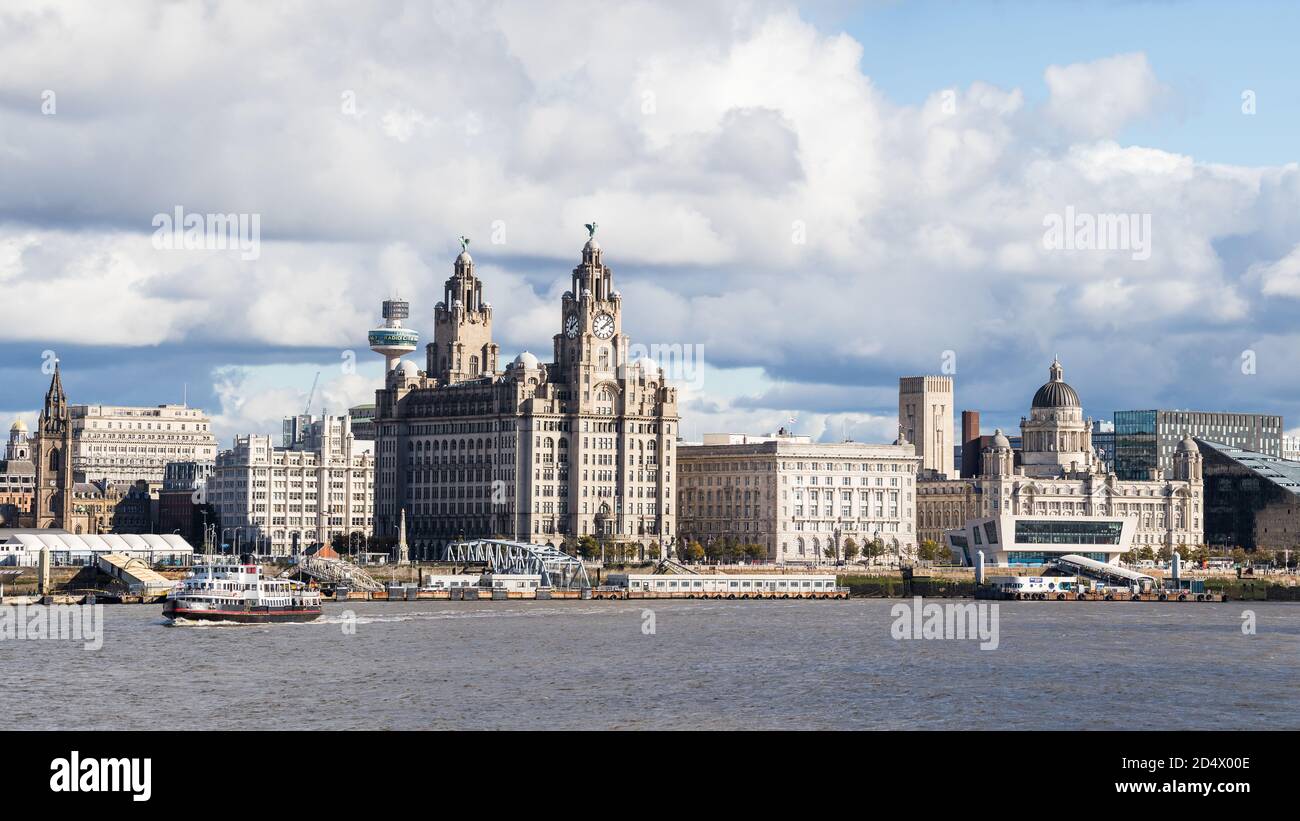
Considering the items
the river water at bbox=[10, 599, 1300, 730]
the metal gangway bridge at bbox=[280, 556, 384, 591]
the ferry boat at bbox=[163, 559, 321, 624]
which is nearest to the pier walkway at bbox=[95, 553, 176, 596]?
the metal gangway bridge at bbox=[280, 556, 384, 591]

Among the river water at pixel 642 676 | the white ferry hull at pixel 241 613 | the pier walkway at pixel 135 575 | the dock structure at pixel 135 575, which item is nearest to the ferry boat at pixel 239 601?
the white ferry hull at pixel 241 613

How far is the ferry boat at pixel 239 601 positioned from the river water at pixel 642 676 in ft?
7.45

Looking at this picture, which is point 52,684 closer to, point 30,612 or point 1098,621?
point 30,612

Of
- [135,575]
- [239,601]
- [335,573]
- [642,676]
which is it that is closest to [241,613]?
[239,601]

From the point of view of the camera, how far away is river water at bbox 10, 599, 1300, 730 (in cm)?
7181

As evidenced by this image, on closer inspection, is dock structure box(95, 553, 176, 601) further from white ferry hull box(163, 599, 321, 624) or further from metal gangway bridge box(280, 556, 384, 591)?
white ferry hull box(163, 599, 321, 624)

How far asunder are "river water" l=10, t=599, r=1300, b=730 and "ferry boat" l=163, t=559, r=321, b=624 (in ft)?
7.45

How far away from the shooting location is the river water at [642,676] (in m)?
71.8

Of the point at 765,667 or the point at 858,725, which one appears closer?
the point at 858,725

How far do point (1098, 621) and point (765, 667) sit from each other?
2396 inches

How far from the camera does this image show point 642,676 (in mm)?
89000
